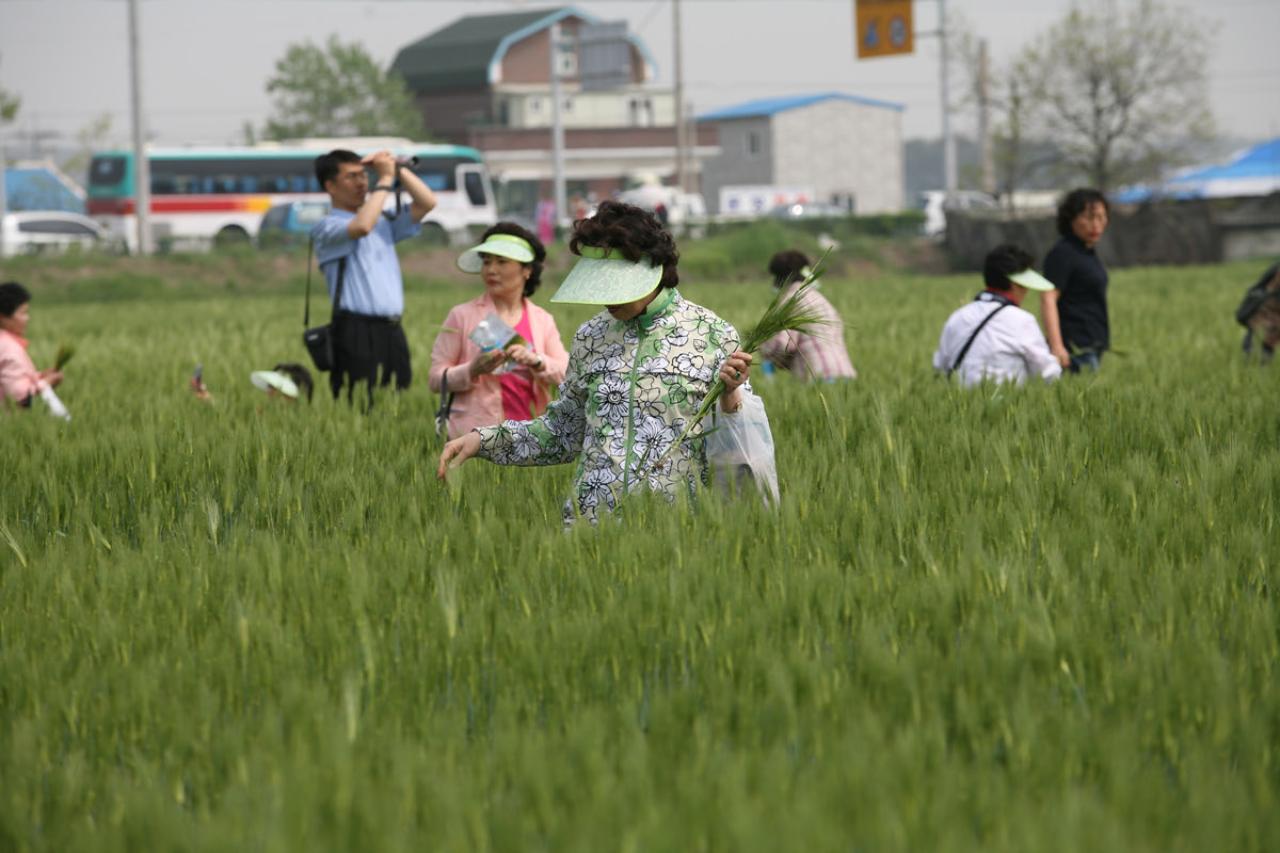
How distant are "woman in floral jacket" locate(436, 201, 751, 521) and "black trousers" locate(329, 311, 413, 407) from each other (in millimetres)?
3476

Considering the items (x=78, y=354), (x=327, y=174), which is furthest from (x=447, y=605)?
(x=78, y=354)

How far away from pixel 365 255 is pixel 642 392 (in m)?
3.71

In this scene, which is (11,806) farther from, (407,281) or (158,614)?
(407,281)

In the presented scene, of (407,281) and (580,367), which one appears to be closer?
(580,367)

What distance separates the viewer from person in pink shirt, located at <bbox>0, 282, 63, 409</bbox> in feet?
29.9

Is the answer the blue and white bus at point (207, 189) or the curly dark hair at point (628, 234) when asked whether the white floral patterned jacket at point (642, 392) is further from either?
the blue and white bus at point (207, 189)

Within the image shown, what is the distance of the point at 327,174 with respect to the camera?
798 cm

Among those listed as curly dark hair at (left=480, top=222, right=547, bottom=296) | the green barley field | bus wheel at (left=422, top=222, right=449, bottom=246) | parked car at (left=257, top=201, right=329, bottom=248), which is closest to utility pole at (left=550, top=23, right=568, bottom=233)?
bus wheel at (left=422, top=222, right=449, bottom=246)

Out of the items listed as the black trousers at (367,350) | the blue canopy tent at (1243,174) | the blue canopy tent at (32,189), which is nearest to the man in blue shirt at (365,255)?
the black trousers at (367,350)

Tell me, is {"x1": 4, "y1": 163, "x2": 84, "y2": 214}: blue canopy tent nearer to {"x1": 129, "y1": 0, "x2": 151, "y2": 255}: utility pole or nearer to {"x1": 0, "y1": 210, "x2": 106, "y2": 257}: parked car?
{"x1": 0, "y1": 210, "x2": 106, "y2": 257}: parked car

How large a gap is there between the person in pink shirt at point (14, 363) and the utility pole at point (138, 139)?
2550cm

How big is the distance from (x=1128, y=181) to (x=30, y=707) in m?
46.6

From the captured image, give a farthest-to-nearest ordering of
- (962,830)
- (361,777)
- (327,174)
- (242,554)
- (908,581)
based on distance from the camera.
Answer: (327,174) < (242,554) < (908,581) < (361,777) < (962,830)

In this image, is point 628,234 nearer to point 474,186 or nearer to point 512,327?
point 512,327
